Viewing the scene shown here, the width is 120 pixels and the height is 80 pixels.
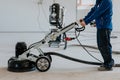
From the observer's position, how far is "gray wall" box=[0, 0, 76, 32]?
28.1 feet

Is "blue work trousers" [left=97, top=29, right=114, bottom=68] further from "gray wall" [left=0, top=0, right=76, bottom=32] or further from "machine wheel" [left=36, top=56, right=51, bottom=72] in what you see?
"gray wall" [left=0, top=0, right=76, bottom=32]

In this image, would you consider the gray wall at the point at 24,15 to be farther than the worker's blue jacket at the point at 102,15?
Yes

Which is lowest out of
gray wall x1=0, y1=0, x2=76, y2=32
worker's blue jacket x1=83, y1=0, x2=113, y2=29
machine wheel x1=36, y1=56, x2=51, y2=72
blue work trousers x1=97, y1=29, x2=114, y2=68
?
machine wheel x1=36, y1=56, x2=51, y2=72

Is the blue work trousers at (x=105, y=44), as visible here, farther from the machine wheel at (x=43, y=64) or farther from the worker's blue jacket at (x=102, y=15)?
the machine wheel at (x=43, y=64)

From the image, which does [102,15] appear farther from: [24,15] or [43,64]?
[24,15]

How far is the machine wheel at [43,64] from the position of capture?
→ 11.5 feet

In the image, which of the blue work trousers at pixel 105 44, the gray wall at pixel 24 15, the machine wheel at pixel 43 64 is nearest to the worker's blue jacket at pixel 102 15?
the blue work trousers at pixel 105 44

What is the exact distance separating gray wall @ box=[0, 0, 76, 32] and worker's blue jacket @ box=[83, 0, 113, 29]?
5223 mm

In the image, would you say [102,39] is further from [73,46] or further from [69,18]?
[69,18]

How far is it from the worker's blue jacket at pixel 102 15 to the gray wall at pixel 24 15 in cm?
522

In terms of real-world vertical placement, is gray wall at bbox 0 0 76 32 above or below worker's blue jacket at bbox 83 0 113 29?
→ above

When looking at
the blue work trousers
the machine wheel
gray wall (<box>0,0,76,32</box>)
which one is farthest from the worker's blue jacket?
gray wall (<box>0,0,76,32</box>)

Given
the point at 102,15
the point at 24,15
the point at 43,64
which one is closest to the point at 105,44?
the point at 102,15

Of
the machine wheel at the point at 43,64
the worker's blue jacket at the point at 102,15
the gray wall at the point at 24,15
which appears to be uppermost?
the gray wall at the point at 24,15
